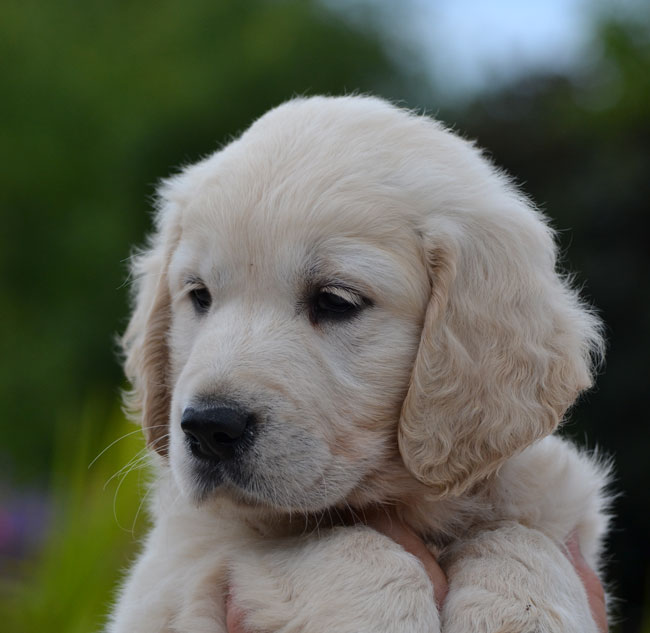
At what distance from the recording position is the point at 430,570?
346 centimetres

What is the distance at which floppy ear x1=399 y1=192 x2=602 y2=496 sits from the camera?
3512 mm

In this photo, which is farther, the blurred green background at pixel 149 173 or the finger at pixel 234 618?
the blurred green background at pixel 149 173

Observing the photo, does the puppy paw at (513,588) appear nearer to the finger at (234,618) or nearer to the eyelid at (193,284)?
the finger at (234,618)

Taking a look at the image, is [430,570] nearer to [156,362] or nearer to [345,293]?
[345,293]

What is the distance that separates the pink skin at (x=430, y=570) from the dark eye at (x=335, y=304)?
2.49 ft

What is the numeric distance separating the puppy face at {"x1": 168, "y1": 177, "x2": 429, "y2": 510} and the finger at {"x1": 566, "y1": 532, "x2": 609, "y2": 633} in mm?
860

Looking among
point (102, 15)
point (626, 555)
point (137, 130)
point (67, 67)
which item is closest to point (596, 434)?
point (626, 555)

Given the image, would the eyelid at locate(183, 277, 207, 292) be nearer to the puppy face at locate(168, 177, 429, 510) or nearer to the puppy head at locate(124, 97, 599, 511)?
the puppy head at locate(124, 97, 599, 511)

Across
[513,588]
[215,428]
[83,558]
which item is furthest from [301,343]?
[83,558]

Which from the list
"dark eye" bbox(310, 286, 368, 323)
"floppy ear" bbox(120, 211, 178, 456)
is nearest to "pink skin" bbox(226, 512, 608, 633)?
"dark eye" bbox(310, 286, 368, 323)

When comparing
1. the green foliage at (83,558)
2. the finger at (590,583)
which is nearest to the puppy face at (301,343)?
the finger at (590,583)

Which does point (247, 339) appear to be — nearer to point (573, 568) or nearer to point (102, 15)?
point (573, 568)

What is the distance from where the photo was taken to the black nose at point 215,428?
3.30 meters

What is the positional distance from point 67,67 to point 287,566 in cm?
1938
